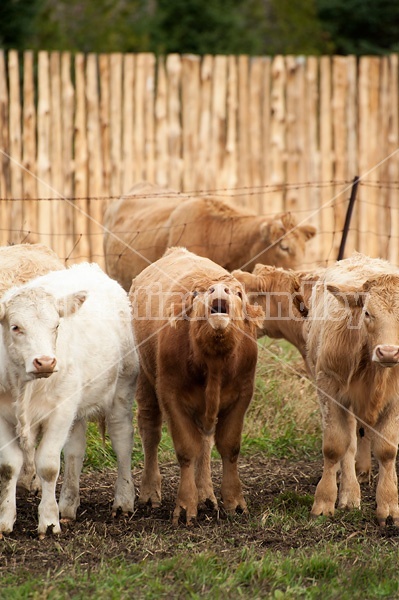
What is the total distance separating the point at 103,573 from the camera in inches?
204

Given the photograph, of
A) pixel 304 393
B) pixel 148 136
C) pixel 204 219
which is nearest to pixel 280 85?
pixel 148 136

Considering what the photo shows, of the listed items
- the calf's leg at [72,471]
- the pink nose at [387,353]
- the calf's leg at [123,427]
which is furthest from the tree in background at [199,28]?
the pink nose at [387,353]

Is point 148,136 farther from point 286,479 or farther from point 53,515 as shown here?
point 53,515

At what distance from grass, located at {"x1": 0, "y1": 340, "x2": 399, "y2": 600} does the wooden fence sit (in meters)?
7.00

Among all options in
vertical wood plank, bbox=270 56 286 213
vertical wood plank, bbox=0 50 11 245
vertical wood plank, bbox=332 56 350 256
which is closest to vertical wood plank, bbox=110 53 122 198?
vertical wood plank, bbox=0 50 11 245

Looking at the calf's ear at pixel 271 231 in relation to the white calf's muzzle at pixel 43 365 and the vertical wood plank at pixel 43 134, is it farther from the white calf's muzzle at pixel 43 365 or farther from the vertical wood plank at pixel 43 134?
the white calf's muzzle at pixel 43 365

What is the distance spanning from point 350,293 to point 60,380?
1837 millimetres

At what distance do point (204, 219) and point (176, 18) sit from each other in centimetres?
1069

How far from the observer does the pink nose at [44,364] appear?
5652 millimetres

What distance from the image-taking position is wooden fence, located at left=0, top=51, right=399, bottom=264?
1327 cm

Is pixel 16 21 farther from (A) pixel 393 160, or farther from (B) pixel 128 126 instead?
(A) pixel 393 160

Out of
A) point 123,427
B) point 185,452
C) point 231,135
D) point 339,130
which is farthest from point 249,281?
point 339,130

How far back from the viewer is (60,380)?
20.5 ft

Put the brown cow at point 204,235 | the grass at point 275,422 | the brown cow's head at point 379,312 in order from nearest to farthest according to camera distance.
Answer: the brown cow's head at point 379,312 < the grass at point 275,422 < the brown cow at point 204,235
